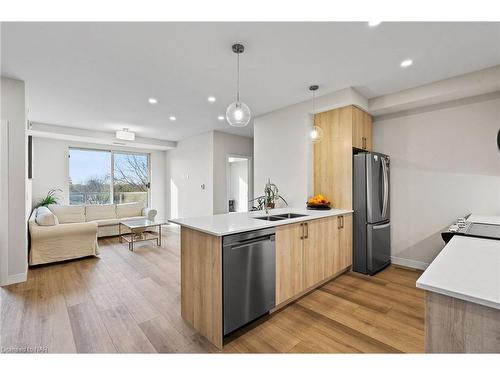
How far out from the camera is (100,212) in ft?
18.1

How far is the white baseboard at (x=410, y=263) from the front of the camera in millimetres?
3352

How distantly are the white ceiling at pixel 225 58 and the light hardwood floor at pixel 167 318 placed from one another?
2.60m

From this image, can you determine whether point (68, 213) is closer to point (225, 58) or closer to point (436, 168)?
point (225, 58)

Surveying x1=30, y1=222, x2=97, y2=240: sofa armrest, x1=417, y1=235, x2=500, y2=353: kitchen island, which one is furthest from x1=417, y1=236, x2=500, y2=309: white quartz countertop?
x1=30, y1=222, x2=97, y2=240: sofa armrest

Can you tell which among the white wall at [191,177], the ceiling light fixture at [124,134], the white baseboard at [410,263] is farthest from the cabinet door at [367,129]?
the ceiling light fixture at [124,134]

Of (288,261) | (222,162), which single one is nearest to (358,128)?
(288,261)

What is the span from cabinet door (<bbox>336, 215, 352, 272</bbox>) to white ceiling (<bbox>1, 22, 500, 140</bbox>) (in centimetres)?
193

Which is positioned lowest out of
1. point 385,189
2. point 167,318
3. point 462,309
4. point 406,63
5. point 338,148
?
point 167,318

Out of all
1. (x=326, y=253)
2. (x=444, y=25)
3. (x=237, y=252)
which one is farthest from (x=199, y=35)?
(x=326, y=253)

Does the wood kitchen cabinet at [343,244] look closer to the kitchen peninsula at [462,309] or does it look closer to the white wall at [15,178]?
the kitchen peninsula at [462,309]

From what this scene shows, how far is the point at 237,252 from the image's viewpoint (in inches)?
70.4

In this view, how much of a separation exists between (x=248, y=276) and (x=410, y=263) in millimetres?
3018

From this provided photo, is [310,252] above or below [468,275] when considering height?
below
